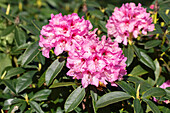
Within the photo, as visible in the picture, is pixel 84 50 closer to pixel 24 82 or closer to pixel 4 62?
pixel 24 82

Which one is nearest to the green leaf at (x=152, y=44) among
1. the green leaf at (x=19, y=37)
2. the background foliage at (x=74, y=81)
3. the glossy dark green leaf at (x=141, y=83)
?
the background foliage at (x=74, y=81)

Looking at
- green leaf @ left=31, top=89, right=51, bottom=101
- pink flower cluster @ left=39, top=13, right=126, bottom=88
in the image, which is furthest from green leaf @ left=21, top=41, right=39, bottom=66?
green leaf @ left=31, top=89, right=51, bottom=101

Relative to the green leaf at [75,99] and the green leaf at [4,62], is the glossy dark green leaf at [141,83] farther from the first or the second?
the green leaf at [4,62]

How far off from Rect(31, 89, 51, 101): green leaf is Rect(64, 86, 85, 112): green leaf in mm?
280

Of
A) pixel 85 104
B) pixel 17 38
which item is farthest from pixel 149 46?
pixel 17 38

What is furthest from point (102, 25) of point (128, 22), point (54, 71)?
point (54, 71)

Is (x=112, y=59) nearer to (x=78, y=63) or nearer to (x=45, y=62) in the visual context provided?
(x=78, y=63)

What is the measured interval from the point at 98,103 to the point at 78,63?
0.22m

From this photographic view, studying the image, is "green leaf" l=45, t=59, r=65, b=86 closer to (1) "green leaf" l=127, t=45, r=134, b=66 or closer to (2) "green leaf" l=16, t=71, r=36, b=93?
(2) "green leaf" l=16, t=71, r=36, b=93

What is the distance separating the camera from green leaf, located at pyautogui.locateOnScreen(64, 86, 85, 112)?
1220mm

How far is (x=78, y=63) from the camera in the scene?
1.14 metres

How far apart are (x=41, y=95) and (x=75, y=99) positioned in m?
0.33

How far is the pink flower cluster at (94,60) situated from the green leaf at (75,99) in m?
0.11

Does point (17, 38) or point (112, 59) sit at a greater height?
point (17, 38)
